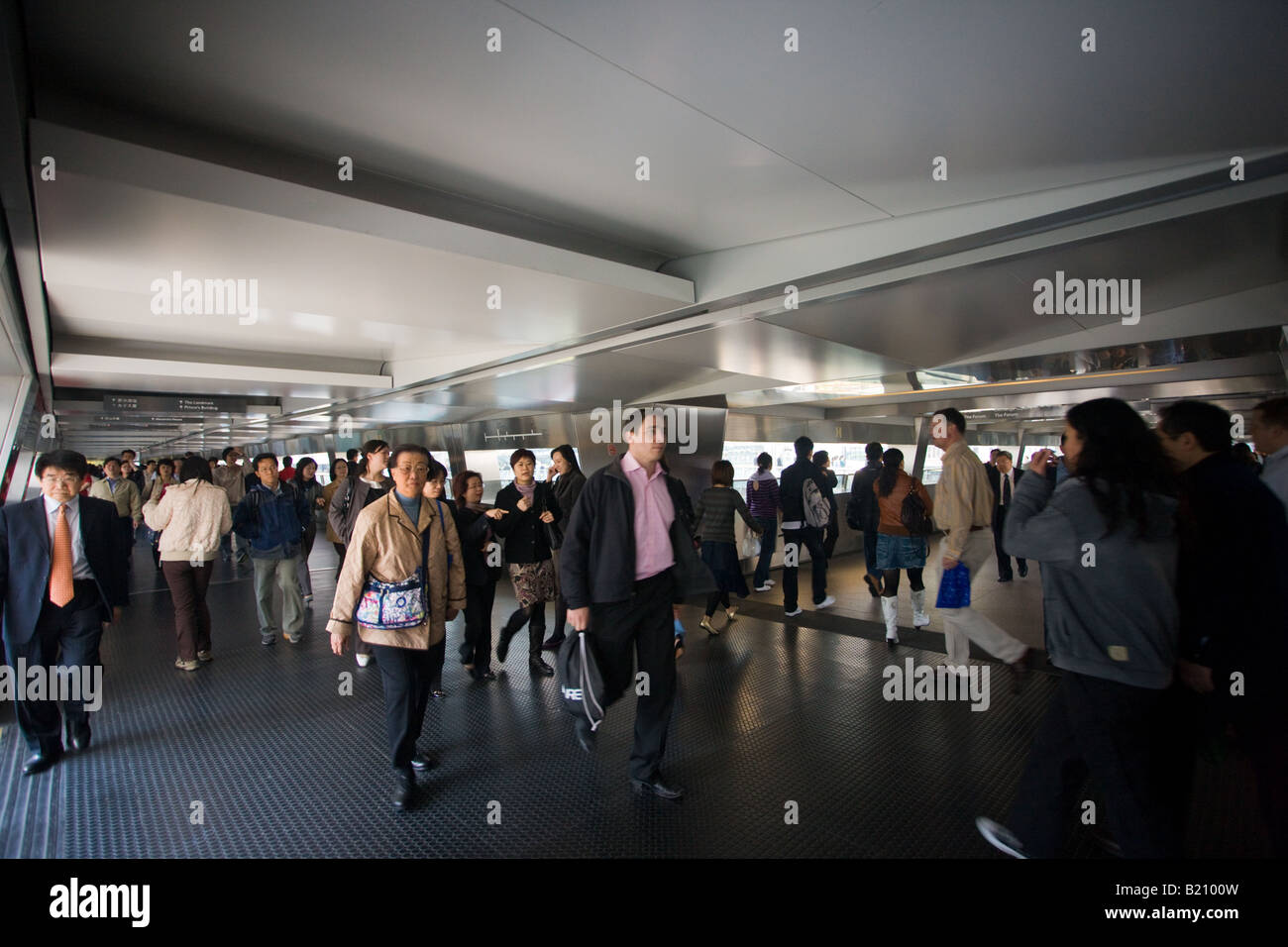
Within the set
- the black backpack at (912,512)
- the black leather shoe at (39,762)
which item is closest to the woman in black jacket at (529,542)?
the black leather shoe at (39,762)

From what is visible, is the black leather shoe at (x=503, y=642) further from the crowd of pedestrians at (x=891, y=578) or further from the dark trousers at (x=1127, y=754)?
the dark trousers at (x=1127, y=754)

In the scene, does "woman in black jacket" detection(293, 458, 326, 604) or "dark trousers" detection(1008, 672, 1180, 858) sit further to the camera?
"woman in black jacket" detection(293, 458, 326, 604)

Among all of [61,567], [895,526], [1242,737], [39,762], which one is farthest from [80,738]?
[895,526]

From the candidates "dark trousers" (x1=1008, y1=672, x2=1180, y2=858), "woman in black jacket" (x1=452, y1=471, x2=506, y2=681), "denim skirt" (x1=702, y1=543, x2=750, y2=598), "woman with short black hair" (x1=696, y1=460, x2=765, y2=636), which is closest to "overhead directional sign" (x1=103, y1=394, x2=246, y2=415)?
"woman in black jacket" (x1=452, y1=471, x2=506, y2=681)

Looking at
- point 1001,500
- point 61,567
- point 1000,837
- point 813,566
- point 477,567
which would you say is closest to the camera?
point 1000,837

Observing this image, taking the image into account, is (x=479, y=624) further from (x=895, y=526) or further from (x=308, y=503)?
(x=308, y=503)

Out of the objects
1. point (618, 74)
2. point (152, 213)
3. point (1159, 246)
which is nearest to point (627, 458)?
point (618, 74)

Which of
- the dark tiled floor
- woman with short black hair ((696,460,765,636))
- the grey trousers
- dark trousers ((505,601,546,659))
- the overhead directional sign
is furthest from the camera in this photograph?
the overhead directional sign

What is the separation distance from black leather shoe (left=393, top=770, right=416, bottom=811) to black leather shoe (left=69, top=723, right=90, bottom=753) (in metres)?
2.62

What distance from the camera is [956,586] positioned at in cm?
448

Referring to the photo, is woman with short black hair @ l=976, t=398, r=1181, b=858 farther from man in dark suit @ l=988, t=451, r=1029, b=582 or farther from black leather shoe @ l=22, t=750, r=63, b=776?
man in dark suit @ l=988, t=451, r=1029, b=582

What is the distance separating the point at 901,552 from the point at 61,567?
6726 mm

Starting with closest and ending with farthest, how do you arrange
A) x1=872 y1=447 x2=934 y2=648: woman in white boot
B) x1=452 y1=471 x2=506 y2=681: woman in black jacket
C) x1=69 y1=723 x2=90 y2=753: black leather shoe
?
x1=69 y1=723 x2=90 y2=753: black leather shoe < x1=452 y1=471 x2=506 y2=681: woman in black jacket < x1=872 y1=447 x2=934 y2=648: woman in white boot

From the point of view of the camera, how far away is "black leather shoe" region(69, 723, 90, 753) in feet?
13.7
